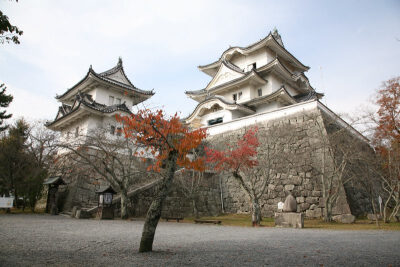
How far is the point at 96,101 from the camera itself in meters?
22.1

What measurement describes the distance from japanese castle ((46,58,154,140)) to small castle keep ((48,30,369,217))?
0.08m

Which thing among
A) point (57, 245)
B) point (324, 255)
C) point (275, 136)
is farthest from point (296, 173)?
point (57, 245)

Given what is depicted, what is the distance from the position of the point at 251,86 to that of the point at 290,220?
51.6 feet

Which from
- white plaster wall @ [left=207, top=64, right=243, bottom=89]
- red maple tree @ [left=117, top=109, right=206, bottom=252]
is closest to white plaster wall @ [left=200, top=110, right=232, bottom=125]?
white plaster wall @ [left=207, top=64, right=243, bottom=89]

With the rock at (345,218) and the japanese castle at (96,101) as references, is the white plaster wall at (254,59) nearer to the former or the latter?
the japanese castle at (96,101)

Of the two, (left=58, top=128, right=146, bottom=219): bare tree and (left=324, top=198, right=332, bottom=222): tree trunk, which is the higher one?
(left=58, top=128, right=146, bottom=219): bare tree

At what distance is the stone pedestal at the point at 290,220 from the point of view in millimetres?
10555

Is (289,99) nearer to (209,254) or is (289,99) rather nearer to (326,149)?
(326,149)

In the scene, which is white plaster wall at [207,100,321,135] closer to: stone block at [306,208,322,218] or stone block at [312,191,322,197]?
stone block at [312,191,322,197]

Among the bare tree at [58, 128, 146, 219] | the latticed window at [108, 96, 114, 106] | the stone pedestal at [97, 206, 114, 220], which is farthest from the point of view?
the latticed window at [108, 96, 114, 106]

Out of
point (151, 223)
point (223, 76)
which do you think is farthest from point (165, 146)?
point (223, 76)

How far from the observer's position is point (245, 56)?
27297 mm

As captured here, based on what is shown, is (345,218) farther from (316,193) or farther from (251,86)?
(251,86)

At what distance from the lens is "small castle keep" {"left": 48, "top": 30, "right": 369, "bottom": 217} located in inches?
581
